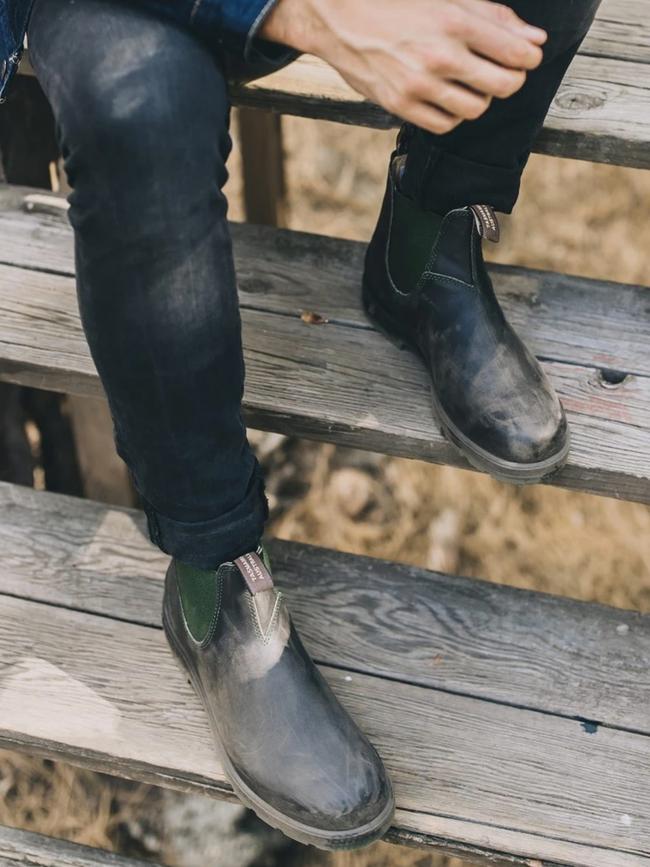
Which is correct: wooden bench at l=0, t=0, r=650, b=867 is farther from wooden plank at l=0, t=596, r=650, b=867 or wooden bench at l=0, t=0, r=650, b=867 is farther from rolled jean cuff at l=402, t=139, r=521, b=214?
rolled jean cuff at l=402, t=139, r=521, b=214

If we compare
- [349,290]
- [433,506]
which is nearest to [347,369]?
[349,290]

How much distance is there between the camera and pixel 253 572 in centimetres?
112

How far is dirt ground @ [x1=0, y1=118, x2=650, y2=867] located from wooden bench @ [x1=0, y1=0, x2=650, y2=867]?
598mm

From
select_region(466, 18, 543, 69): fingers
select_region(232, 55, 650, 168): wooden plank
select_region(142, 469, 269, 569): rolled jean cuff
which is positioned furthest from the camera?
select_region(232, 55, 650, 168): wooden plank

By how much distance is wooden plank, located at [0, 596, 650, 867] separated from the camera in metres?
1.14

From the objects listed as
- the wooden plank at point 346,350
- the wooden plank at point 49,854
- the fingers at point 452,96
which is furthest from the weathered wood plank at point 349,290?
the wooden plank at point 49,854

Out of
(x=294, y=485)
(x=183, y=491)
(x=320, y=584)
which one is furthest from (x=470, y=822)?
(x=294, y=485)

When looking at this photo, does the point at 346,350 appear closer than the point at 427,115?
No

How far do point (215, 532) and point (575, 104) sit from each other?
30.9 inches

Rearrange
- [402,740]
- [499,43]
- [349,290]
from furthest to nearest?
1. [349,290]
2. [402,740]
3. [499,43]

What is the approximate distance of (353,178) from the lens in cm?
276

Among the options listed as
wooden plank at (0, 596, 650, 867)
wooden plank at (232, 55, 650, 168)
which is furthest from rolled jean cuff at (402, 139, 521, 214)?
wooden plank at (0, 596, 650, 867)

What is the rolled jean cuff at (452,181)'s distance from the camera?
47.2 inches

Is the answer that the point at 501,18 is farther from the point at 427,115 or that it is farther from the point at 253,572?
the point at 253,572
